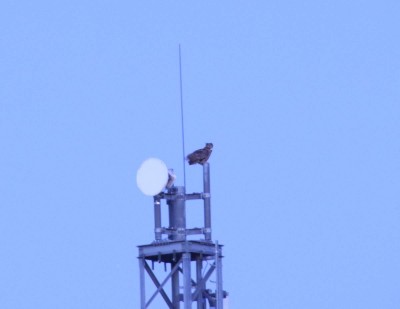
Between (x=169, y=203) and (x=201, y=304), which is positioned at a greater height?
(x=169, y=203)

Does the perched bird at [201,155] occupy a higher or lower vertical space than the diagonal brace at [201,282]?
higher

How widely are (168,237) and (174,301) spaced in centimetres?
104

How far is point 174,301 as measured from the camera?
23.7 meters

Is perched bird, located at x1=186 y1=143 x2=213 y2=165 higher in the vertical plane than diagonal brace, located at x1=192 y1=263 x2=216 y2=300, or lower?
higher

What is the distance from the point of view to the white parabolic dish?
23948mm

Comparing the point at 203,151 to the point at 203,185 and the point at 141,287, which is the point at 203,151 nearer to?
the point at 203,185

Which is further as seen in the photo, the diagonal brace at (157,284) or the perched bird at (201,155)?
the perched bird at (201,155)

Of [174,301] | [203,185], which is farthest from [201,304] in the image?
[203,185]

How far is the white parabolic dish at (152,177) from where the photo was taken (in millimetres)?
23948

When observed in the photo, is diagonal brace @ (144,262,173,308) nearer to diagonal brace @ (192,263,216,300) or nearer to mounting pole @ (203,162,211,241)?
diagonal brace @ (192,263,216,300)

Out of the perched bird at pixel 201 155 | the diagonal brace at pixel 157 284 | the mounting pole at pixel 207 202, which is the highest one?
the perched bird at pixel 201 155

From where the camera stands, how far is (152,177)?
947 inches

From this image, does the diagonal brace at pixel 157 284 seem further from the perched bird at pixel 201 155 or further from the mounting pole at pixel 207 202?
the perched bird at pixel 201 155

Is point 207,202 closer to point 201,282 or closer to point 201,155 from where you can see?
point 201,155
